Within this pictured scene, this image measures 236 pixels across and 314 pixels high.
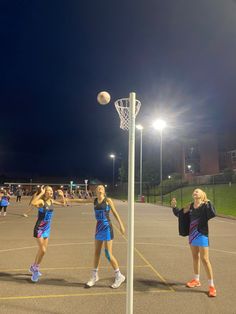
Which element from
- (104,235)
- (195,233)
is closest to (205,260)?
(195,233)

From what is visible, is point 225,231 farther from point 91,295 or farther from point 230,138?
point 230,138

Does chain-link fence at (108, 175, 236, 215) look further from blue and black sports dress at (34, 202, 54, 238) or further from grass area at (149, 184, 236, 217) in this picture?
blue and black sports dress at (34, 202, 54, 238)

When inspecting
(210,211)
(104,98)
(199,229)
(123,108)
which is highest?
(104,98)

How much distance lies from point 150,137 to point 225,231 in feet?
270

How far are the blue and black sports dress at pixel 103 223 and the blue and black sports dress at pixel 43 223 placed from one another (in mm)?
1211

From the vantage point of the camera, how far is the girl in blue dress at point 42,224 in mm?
7832

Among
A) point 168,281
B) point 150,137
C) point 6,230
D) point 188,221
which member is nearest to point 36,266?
point 168,281

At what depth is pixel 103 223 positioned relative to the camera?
743cm

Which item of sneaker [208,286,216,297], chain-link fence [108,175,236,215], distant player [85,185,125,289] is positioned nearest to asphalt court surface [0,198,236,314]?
sneaker [208,286,216,297]

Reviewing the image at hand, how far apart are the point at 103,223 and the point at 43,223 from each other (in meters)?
1.42

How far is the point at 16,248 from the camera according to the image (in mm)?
11898

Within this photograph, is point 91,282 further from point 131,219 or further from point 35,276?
point 131,219

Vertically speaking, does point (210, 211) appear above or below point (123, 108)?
below

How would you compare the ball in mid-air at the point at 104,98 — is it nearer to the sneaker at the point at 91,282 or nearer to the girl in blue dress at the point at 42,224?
the girl in blue dress at the point at 42,224
